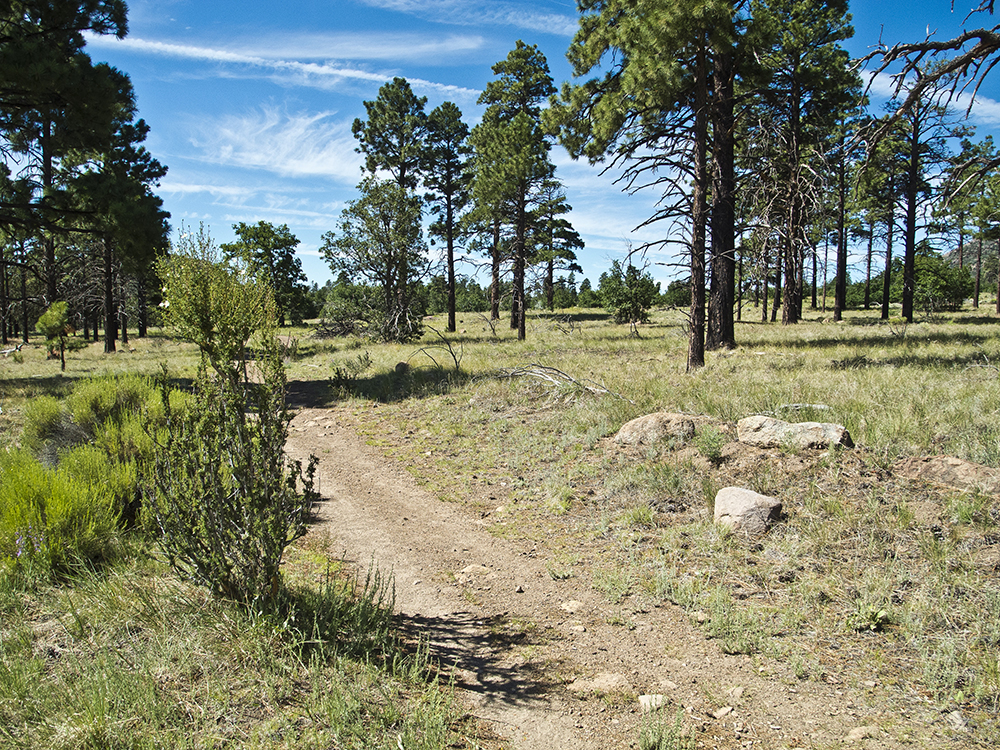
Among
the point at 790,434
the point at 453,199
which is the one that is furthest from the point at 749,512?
the point at 453,199

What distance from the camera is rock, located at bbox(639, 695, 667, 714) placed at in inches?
117

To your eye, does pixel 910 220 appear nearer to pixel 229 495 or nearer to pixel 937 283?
pixel 937 283

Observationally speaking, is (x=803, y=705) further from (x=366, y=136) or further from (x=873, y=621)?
(x=366, y=136)

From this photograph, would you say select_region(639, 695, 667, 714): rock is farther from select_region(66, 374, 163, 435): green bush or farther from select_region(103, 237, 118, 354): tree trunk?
select_region(103, 237, 118, 354): tree trunk

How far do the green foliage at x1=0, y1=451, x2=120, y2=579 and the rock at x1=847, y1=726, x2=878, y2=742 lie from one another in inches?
191

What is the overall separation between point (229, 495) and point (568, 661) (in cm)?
246

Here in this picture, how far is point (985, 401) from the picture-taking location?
6.32 metres

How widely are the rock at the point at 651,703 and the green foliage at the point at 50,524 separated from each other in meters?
3.82

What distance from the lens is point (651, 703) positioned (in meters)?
3.02

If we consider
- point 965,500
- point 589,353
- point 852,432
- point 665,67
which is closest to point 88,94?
point 665,67

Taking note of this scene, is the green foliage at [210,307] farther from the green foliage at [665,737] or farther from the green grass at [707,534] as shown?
the green foliage at [665,737]

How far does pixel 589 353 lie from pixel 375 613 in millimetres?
12212

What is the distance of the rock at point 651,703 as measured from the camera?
2972mm

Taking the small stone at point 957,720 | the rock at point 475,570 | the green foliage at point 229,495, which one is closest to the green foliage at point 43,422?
the green foliage at point 229,495
